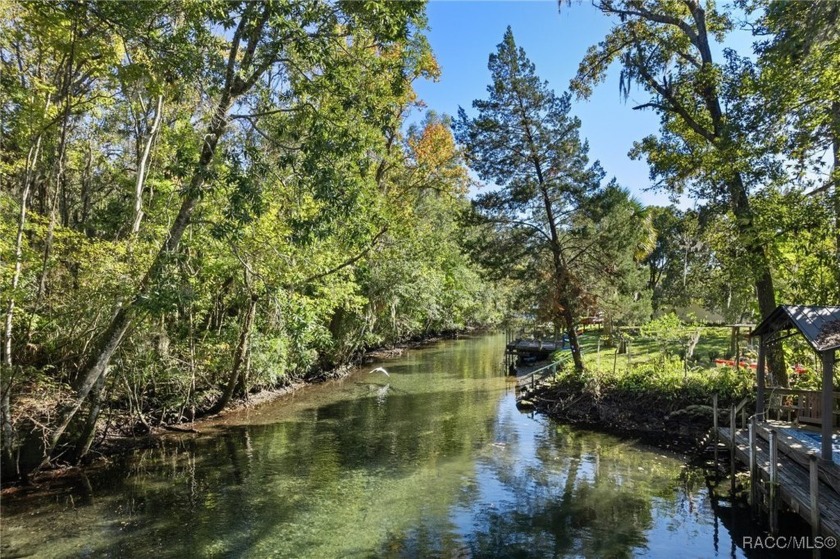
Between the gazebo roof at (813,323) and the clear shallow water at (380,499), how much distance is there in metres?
3.91

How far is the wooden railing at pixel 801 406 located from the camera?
38.0ft

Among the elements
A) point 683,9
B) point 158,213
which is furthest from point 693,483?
Answer: point 158,213

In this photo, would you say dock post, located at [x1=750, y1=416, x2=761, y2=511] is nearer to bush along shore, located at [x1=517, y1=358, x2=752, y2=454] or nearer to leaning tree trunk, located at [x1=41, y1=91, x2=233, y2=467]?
bush along shore, located at [x1=517, y1=358, x2=752, y2=454]

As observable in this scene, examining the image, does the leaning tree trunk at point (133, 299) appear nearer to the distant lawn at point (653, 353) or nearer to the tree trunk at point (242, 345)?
the tree trunk at point (242, 345)

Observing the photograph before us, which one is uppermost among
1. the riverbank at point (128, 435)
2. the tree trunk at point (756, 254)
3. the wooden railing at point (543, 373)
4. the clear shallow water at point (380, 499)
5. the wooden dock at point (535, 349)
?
the tree trunk at point (756, 254)

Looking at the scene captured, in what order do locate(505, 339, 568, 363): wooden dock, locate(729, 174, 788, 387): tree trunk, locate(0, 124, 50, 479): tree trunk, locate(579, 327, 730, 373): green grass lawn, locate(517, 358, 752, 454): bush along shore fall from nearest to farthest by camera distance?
locate(0, 124, 50, 479): tree trunk < locate(729, 174, 788, 387): tree trunk < locate(517, 358, 752, 454): bush along shore < locate(579, 327, 730, 373): green grass lawn < locate(505, 339, 568, 363): wooden dock

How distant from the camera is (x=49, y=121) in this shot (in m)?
11.1

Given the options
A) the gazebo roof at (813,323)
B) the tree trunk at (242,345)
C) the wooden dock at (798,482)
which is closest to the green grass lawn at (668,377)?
the wooden dock at (798,482)

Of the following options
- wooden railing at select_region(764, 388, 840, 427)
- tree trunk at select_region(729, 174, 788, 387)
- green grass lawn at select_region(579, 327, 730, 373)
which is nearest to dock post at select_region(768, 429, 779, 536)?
wooden railing at select_region(764, 388, 840, 427)

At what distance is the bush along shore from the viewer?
15141 millimetres

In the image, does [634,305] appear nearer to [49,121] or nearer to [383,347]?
[383,347]

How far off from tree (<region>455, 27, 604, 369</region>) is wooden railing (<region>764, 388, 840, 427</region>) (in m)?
7.99

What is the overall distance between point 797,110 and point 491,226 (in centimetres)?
1168

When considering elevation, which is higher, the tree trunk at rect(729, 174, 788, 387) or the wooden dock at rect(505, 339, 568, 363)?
the tree trunk at rect(729, 174, 788, 387)
